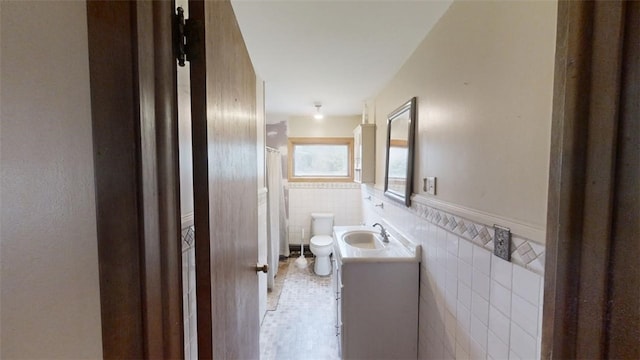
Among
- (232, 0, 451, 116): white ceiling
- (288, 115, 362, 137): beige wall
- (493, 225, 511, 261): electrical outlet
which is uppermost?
(232, 0, 451, 116): white ceiling

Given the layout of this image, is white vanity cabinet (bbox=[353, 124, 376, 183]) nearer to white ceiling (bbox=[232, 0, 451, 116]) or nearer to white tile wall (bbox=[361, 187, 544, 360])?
white ceiling (bbox=[232, 0, 451, 116])

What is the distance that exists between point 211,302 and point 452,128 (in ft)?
4.26

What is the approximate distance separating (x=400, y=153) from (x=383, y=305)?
1130 mm

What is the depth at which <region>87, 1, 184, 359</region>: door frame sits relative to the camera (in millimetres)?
429

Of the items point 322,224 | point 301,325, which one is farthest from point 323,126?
point 301,325

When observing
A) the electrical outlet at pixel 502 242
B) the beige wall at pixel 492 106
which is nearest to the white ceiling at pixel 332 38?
the beige wall at pixel 492 106

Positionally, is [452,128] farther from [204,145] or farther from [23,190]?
[23,190]

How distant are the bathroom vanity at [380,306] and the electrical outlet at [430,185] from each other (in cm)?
43

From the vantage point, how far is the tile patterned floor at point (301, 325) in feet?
6.99

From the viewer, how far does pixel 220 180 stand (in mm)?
725

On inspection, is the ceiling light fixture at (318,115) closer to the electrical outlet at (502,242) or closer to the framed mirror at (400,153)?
the framed mirror at (400,153)

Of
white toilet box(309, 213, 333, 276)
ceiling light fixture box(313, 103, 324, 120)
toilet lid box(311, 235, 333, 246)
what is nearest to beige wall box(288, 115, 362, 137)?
ceiling light fixture box(313, 103, 324, 120)

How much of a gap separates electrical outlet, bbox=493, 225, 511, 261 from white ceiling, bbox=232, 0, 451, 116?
1134 mm

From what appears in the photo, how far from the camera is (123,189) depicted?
438 millimetres
